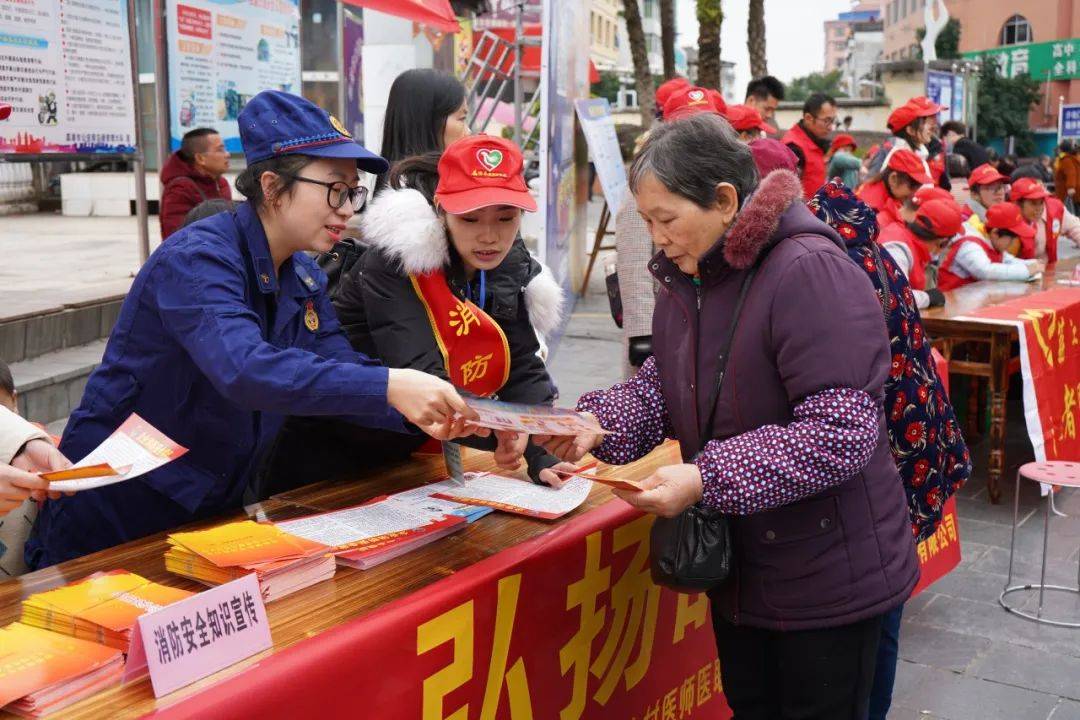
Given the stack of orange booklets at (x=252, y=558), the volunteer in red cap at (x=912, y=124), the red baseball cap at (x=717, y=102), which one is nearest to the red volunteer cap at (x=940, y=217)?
the red baseball cap at (x=717, y=102)

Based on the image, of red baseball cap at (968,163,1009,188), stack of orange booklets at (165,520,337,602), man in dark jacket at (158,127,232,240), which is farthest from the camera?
red baseball cap at (968,163,1009,188)

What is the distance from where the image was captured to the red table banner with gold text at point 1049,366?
4848 millimetres

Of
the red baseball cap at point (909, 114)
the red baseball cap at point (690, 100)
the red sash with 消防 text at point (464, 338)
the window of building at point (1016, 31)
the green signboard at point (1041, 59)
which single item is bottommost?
the red sash with 消防 text at point (464, 338)

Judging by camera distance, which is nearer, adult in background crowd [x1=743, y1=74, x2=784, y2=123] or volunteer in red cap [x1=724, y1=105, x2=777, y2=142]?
volunteer in red cap [x1=724, y1=105, x2=777, y2=142]

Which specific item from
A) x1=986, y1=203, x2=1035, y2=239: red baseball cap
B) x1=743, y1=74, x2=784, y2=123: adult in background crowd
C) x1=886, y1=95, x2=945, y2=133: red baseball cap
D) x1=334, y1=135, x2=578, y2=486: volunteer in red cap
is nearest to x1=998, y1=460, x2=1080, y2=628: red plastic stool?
x1=334, y1=135, x2=578, y2=486: volunteer in red cap

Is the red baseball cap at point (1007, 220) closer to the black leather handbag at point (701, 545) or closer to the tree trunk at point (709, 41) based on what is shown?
the black leather handbag at point (701, 545)

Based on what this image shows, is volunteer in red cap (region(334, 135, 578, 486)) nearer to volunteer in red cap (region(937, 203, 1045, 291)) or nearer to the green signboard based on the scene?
volunteer in red cap (region(937, 203, 1045, 291))

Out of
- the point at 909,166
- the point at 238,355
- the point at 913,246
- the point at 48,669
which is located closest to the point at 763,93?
the point at 909,166

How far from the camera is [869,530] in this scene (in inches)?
74.6

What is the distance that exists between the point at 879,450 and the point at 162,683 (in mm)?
1282

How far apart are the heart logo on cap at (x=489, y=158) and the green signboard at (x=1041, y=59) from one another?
44.1 meters

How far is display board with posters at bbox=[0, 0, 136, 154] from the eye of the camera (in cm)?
478

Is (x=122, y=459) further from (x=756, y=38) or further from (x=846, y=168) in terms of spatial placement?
(x=756, y=38)

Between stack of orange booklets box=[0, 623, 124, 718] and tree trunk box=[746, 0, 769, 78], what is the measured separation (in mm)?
14648
